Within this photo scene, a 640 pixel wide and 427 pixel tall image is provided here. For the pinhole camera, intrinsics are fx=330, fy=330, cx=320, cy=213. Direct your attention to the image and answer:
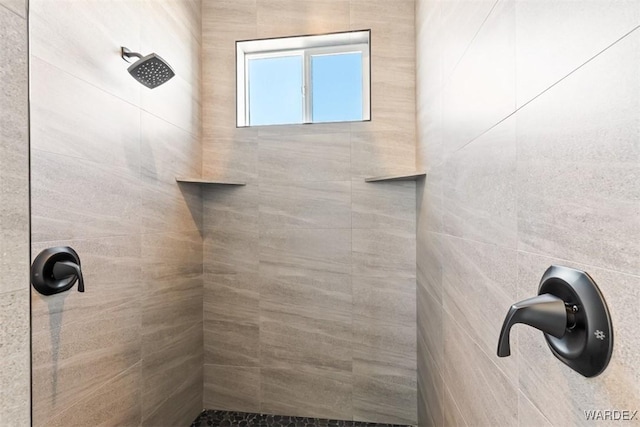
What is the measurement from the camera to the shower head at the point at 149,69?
1.17 metres

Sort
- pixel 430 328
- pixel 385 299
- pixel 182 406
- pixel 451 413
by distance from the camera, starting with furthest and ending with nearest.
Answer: pixel 385 299 → pixel 182 406 → pixel 430 328 → pixel 451 413

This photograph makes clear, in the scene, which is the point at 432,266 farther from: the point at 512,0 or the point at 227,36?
the point at 227,36

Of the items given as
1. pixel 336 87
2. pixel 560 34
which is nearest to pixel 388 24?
pixel 336 87

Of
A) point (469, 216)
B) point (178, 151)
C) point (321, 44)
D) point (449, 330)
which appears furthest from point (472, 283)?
point (321, 44)

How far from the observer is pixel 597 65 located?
39 centimetres

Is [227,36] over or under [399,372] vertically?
over

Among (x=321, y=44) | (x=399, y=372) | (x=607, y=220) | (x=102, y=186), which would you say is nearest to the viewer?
(x=607, y=220)

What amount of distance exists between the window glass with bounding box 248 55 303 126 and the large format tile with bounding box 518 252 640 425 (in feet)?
5.25

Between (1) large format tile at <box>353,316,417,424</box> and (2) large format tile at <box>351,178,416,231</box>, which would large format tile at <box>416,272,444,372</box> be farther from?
(2) large format tile at <box>351,178,416,231</box>

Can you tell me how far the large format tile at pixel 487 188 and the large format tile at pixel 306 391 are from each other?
1185 millimetres

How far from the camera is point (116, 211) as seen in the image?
119 cm

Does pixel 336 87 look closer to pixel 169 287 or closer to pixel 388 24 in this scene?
pixel 388 24

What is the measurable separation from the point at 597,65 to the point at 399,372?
1.70 meters

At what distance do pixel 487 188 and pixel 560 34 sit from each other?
340 mm
